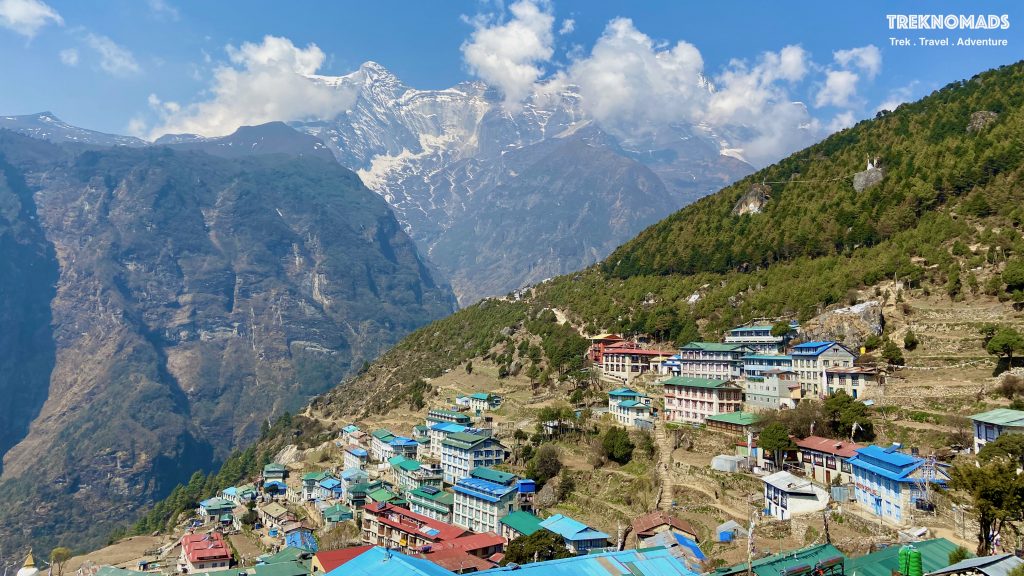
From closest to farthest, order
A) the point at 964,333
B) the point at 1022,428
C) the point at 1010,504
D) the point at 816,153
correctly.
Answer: the point at 1010,504 → the point at 1022,428 → the point at 964,333 → the point at 816,153

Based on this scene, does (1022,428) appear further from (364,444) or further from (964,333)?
(364,444)

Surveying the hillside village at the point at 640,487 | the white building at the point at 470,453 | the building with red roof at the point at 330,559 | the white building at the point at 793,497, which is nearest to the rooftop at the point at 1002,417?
the hillside village at the point at 640,487

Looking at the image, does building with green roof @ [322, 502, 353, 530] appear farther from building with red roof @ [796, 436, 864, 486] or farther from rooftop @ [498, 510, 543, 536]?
building with red roof @ [796, 436, 864, 486]

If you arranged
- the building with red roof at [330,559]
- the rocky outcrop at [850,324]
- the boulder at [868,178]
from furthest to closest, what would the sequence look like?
1. the boulder at [868,178]
2. the rocky outcrop at [850,324]
3. the building with red roof at [330,559]

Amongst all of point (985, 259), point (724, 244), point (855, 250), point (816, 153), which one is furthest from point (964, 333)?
point (816, 153)

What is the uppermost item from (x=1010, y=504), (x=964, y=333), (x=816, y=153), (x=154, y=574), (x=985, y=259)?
(x=816, y=153)

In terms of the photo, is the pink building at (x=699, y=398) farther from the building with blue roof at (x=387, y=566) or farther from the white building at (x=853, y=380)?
the building with blue roof at (x=387, y=566)

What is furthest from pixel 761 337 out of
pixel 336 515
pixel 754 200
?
pixel 336 515
